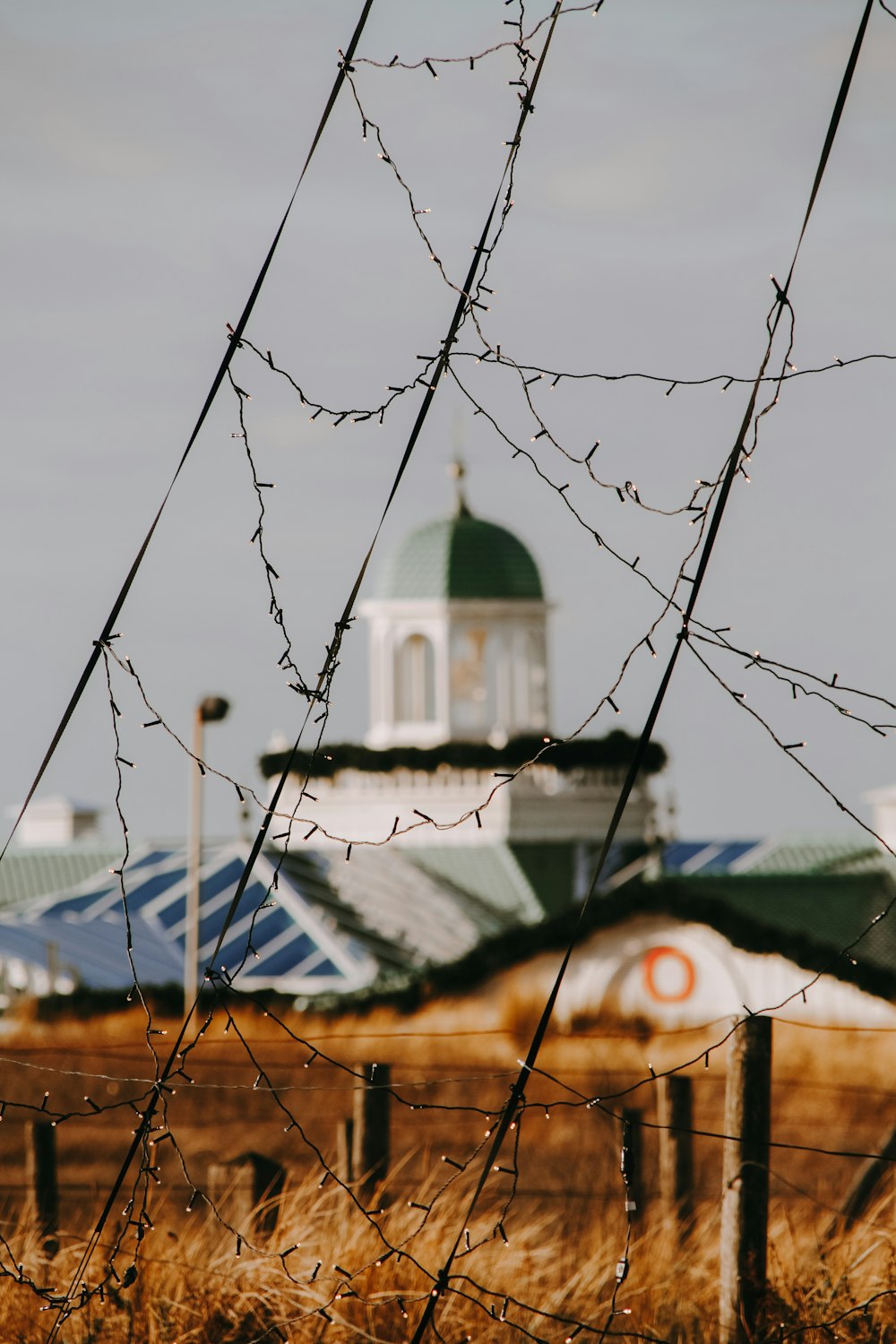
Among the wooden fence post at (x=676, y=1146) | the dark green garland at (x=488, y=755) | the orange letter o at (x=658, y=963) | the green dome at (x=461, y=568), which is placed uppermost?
the green dome at (x=461, y=568)

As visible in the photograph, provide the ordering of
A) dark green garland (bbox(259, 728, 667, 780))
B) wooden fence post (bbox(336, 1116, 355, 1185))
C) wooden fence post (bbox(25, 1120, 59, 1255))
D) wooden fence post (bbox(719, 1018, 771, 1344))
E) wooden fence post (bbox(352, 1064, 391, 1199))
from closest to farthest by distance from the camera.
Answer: wooden fence post (bbox(719, 1018, 771, 1344)) < wooden fence post (bbox(25, 1120, 59, 1255)) < wooden fence post (bbox(336, 1116, 355, 1185)) < wooden fence post (bbox(352, 1064, 391, 1199)) < dark green garland (bbox(259, 728, 667, 780))

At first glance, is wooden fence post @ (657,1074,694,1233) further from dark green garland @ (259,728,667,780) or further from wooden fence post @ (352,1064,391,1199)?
dark green garland @ (259,728,667,780)

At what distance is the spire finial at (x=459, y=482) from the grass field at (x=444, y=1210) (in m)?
28.4

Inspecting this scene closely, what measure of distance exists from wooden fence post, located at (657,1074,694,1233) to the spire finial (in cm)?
3454

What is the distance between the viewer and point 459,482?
4541 centimetres

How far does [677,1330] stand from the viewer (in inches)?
291

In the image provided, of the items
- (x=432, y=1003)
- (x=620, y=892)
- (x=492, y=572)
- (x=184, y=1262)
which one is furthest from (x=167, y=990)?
(x=492, y=572)

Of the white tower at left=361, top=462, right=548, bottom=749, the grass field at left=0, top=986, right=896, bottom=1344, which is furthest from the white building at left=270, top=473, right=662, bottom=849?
the grass field at left=0, top=986, right=896, bottom=1344

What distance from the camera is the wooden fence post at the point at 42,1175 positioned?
9.24 m

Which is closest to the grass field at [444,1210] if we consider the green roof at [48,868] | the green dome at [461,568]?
the green roof at [48,868]

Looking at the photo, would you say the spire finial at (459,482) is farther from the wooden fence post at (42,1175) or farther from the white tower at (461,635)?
the wooden fence post at (42,1175)

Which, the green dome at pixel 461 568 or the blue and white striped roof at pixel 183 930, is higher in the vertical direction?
the green dome at pixel 461 568

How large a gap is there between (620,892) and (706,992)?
59.6 inches

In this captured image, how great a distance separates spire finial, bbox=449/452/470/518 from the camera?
146 ft
